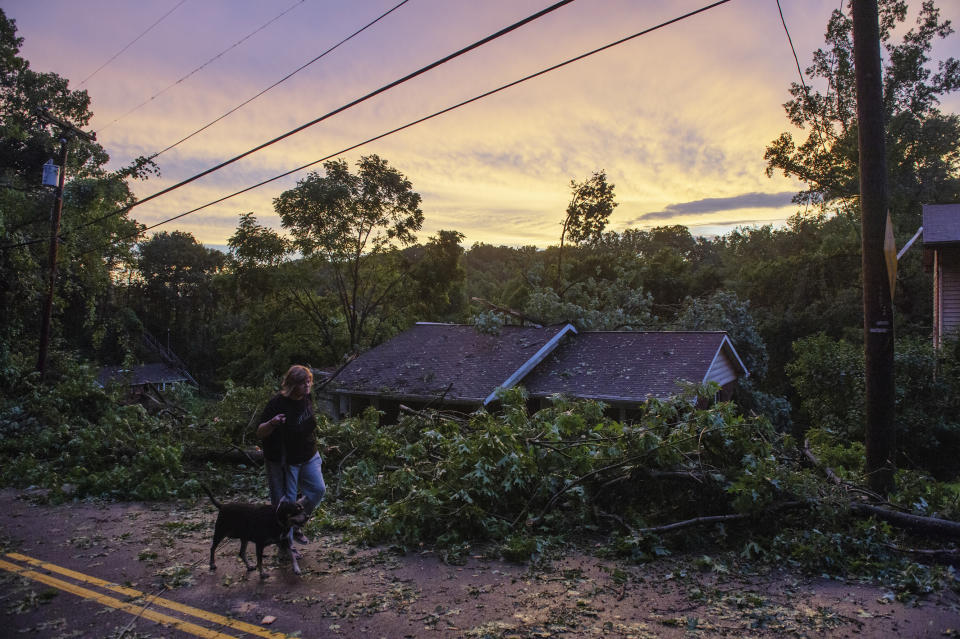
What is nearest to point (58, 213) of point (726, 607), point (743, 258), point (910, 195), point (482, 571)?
point (482, 571)

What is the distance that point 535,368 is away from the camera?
1702 centimetres

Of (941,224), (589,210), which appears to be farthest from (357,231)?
(941,224)

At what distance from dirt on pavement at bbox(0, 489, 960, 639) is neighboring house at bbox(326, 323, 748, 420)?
8489mm

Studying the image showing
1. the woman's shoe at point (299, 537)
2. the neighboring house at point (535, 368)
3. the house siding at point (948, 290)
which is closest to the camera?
the woman's shoe at point (299, 537)

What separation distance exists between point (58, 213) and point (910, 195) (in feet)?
115

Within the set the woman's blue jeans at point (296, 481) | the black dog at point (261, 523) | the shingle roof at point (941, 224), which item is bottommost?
the black dog at point (261, 523)

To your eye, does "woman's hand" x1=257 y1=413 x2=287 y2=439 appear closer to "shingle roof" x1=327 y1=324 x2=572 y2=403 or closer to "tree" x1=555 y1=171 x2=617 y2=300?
Answer: "shingle roof" x1=327 y1=324 x2=572 y2=403

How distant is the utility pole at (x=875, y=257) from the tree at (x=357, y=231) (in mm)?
23235

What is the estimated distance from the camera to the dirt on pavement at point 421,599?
13.5 ft

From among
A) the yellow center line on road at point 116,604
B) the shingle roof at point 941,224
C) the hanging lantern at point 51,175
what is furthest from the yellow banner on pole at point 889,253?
the hanging lantern at point 51,175

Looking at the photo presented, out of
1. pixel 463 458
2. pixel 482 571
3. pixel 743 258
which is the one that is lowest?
pixel 482 571

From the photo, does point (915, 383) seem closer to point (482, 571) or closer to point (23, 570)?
point (482, 571)

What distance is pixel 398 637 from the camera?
13.3 feet

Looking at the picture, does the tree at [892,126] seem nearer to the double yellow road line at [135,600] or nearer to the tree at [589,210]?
the tree at [589,210]
